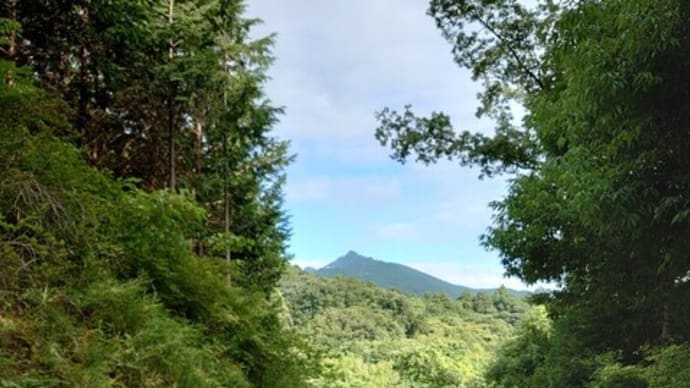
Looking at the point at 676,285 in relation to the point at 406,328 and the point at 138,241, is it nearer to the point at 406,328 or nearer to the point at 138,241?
the point at 138,241

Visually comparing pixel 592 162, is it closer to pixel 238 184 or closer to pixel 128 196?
pixel 128 196

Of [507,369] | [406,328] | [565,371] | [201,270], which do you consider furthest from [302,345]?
[406,328]

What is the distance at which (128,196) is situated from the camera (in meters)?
4.93

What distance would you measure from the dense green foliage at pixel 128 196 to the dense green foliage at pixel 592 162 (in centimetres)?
345

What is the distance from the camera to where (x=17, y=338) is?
2727mm

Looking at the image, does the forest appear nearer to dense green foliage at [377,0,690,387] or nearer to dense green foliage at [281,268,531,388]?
dense green foliage at [377,0,690,387]

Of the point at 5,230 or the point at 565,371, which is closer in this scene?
the point at 5,230

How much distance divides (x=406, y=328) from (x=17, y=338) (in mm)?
60058

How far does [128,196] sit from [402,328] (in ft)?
187

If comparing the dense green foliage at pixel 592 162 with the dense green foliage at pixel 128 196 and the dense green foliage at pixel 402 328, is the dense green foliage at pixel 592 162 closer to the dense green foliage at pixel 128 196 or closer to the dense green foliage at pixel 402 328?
the dense green foliage at pixel 128 196

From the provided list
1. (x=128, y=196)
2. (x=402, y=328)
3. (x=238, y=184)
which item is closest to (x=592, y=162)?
(x=128, y=196)

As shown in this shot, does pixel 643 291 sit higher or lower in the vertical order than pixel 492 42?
lower

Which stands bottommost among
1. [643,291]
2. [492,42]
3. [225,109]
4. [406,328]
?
[406,328]

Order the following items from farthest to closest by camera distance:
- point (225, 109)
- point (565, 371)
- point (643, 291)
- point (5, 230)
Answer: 1. point (565, 371)
2. point (225, 109)
3. point (643, 291)
4. point (5, 230)
